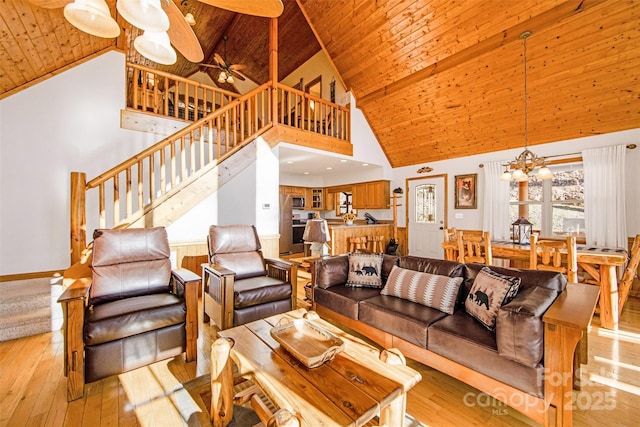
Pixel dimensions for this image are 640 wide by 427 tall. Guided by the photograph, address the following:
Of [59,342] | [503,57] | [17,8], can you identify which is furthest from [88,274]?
[503,57]

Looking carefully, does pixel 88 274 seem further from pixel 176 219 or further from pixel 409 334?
pixel 409 334

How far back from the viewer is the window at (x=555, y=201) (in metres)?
4.43

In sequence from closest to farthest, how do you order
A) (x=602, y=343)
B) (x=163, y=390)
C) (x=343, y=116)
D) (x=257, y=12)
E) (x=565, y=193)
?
(x=257, y=12)
(x=163, y=390)
(x=602, y=343)
(x=565, y=193)
(x=343, y=116)

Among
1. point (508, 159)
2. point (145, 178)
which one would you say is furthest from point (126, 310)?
point (508, 159)

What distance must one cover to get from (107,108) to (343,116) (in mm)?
4162

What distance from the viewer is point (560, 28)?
10.9 ft

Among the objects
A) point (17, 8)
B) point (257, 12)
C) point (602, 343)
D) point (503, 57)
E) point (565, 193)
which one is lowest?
point (602, 343)

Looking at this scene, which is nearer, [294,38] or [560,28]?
[560,28]

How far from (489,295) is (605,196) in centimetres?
379

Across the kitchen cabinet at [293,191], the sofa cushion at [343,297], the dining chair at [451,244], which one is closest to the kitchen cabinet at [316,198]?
the kitchen cabinet at [293,191]

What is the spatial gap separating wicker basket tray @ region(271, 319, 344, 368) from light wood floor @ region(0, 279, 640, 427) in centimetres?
73

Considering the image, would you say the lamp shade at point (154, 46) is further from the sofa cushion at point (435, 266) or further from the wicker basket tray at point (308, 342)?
the sofa cushion at point (435, 266)

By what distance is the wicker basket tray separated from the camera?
4.57 feet

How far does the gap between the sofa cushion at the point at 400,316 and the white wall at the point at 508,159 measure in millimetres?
4012
